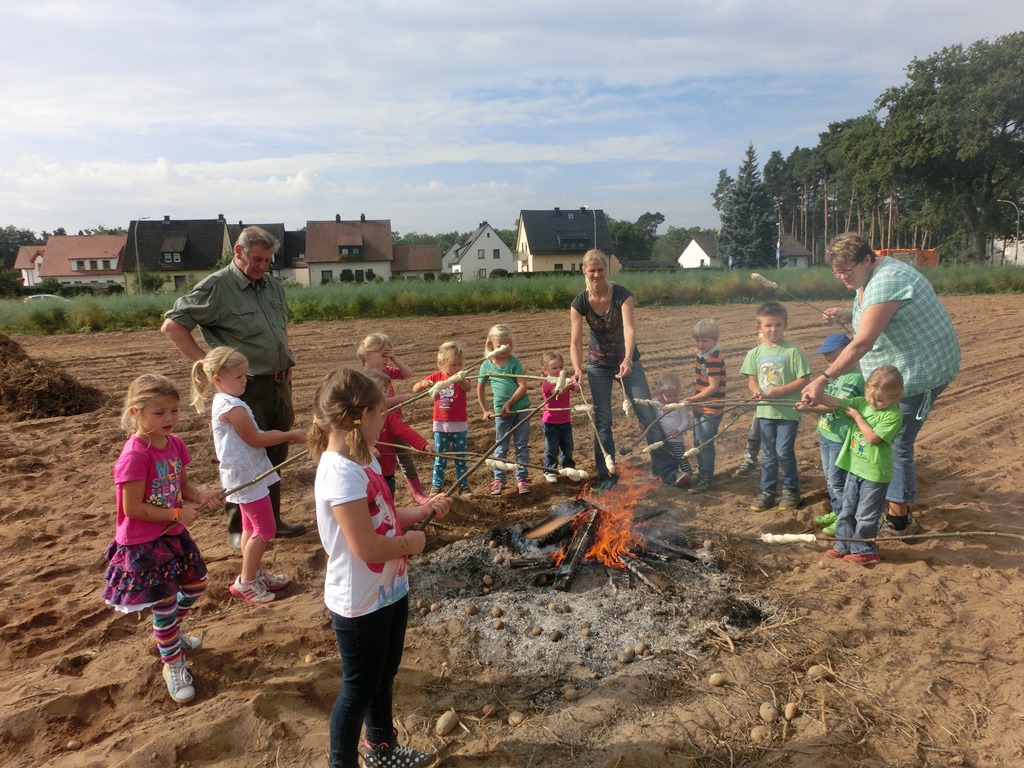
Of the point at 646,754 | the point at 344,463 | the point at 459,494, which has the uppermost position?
the point at 344,463

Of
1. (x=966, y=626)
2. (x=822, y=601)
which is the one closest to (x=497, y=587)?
(x=822, y=601)

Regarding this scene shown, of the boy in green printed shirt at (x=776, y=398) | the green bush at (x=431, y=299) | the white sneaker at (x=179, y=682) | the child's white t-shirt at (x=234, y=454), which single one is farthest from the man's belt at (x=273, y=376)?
the green bush at (x=431, y=299)

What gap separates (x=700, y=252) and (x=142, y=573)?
80.3 m

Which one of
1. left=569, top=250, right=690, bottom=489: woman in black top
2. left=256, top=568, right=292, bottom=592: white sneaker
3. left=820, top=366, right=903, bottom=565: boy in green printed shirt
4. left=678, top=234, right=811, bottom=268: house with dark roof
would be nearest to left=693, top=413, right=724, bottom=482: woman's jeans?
left=569, top=250, right=690, bottom=489: woman in black top

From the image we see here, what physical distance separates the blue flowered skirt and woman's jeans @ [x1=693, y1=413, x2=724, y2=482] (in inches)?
173

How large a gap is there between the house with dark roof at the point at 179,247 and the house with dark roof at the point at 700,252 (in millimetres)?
52026

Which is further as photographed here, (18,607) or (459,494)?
(459,494)

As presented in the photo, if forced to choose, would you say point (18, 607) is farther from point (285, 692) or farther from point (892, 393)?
point (892, 393)

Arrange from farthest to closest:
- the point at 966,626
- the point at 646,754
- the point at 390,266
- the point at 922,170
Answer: the point at 390,266, the point at 922,170, the point at 966,626, the point at 646,754

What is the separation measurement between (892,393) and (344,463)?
376 cm

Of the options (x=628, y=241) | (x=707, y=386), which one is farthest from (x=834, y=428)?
(x=628, y=241)

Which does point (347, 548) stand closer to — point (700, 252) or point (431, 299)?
point (431, 299)

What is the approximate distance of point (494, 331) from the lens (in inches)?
222

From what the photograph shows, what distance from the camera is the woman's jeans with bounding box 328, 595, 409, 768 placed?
7.82 ft
